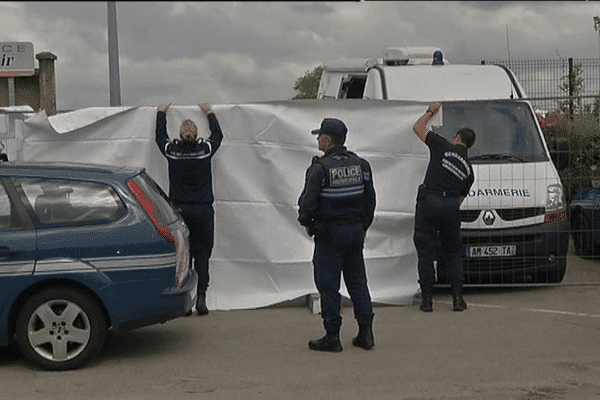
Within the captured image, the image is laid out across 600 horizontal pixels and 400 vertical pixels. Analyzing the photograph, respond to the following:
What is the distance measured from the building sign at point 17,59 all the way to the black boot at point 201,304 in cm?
1250

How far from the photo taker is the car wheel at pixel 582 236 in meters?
11.5

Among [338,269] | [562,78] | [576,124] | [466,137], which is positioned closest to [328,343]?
[338,269]

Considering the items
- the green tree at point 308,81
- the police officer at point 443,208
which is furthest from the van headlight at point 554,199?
the green tree at point 308,81

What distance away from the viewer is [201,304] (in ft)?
29.0

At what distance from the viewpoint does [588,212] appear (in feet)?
37.4

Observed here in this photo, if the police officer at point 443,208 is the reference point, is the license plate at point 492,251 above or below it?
below

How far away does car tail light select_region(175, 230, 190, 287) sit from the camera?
6.92 m

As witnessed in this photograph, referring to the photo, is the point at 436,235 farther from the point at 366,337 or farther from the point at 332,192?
the point at 332,192

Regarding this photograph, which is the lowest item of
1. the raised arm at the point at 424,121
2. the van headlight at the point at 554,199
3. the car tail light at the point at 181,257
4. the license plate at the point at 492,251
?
the license plate at the point at 492,251

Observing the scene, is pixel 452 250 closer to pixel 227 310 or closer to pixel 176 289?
pixel 227 310

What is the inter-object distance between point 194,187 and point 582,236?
566 cm

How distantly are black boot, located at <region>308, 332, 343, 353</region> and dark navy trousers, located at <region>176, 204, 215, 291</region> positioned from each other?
78.3 inches

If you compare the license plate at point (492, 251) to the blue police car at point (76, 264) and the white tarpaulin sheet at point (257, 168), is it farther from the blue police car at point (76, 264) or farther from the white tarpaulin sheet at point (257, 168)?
the blue police car at point (76, 264)

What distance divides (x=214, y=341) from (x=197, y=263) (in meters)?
1.37
